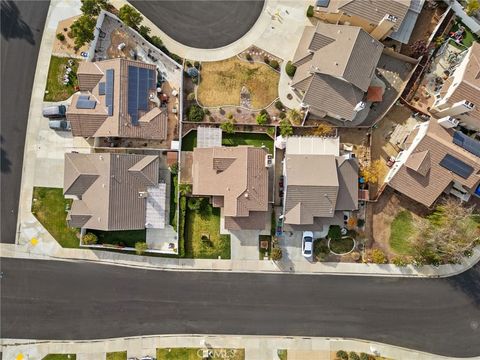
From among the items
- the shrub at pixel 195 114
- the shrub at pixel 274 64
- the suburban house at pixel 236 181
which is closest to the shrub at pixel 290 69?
the shrub at pixel 274 64

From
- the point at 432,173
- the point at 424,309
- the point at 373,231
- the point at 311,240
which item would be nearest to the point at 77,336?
the point at 311,240

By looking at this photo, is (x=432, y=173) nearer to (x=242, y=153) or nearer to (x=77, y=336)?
(x=242, y=153)

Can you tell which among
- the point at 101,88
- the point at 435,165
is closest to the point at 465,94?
the point at 435,165

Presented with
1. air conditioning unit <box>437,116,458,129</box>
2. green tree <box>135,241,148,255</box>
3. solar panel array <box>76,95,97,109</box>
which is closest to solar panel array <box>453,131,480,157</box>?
air conditioning unit <box>437,116,458,129</box>

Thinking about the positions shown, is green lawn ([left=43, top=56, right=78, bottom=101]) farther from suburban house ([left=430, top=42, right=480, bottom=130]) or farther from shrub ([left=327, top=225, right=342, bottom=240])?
suburban house ([left=430, top=42, right=480, bottom=130])

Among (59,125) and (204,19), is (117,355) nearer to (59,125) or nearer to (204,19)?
(59,125)

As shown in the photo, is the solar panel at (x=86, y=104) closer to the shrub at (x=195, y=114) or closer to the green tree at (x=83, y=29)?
the green tree at (x=83, y=29)

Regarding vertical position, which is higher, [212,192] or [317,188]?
[317,188]

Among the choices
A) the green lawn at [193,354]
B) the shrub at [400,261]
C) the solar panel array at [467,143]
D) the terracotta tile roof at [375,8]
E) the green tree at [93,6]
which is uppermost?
the terracotta tile roof at [375,8]

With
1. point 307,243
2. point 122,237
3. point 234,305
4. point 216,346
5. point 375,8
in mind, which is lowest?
point 216,346
